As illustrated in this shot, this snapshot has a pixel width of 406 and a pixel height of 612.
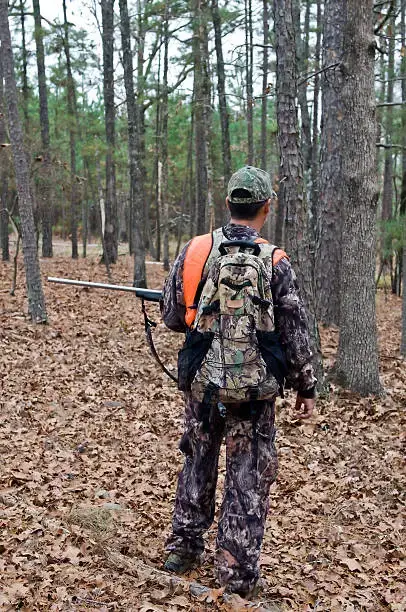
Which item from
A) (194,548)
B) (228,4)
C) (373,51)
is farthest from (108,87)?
(194,548)

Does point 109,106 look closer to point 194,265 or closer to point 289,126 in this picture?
point 289,126

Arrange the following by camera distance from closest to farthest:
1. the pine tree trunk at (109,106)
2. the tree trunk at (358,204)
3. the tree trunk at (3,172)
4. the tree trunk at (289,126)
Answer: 1. the tree trunk at (289,126)
2. the tree trunk at (358,204)
3. the tree trunk at (3,172)
4. the pine tree trunk at (109,106)

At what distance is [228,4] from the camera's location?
23438mm

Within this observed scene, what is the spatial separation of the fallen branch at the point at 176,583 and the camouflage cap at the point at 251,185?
93.1 inches

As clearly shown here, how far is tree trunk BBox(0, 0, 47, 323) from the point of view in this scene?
11.5m

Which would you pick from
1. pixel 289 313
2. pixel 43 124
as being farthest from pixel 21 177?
pixel 43 124

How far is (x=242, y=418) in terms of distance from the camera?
382 cm

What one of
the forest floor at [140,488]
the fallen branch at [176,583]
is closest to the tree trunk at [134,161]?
the forest floor at [140,488]

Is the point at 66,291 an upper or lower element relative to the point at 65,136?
lower

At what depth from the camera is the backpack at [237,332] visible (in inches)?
142

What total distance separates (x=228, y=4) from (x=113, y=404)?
19383 millimetres

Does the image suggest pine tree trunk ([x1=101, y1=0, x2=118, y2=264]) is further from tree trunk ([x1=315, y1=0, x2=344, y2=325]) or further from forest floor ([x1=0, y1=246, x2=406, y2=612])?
forest floor ([x1=0, y1=246, x2=406, y2=612])

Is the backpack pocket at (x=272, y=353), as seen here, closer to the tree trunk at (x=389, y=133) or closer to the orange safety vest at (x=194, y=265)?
the orange safety vest at (x=194, y=265)

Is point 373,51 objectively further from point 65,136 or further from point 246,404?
point 65,136
